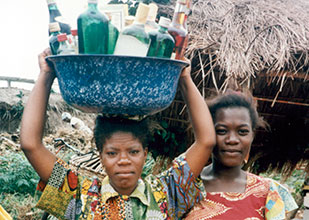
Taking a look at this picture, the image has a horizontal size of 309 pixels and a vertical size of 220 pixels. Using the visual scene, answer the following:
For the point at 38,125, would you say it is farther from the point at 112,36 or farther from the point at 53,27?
the point at 112,36

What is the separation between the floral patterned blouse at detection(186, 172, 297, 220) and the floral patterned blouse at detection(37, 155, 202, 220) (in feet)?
0.26

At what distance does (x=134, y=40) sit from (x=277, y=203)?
110 centimetres

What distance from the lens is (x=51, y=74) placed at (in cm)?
160

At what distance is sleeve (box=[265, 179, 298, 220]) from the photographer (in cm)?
167

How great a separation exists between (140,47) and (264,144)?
3600 mm

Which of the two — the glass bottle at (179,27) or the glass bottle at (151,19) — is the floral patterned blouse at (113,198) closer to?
the glass bottle at (179,27)

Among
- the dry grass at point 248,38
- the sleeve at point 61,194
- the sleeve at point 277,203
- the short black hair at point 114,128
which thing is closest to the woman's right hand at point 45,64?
the short black hair at point 114,128

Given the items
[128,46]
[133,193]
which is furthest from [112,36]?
[133,193]

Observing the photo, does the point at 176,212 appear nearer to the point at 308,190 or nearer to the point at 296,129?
the point at 296,129

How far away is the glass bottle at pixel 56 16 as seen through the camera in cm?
149

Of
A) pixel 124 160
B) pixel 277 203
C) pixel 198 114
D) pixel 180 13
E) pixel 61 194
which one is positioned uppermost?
pixel 180 13

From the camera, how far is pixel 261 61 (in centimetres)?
323

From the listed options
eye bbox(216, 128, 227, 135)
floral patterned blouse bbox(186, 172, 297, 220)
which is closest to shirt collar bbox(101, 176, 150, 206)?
floral patterned blouse bbox(186, 172, 297, 220)

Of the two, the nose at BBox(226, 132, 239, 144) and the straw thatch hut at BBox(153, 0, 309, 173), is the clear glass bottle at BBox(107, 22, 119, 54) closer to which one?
the nose at BBox(226, 132, 239, 144)
